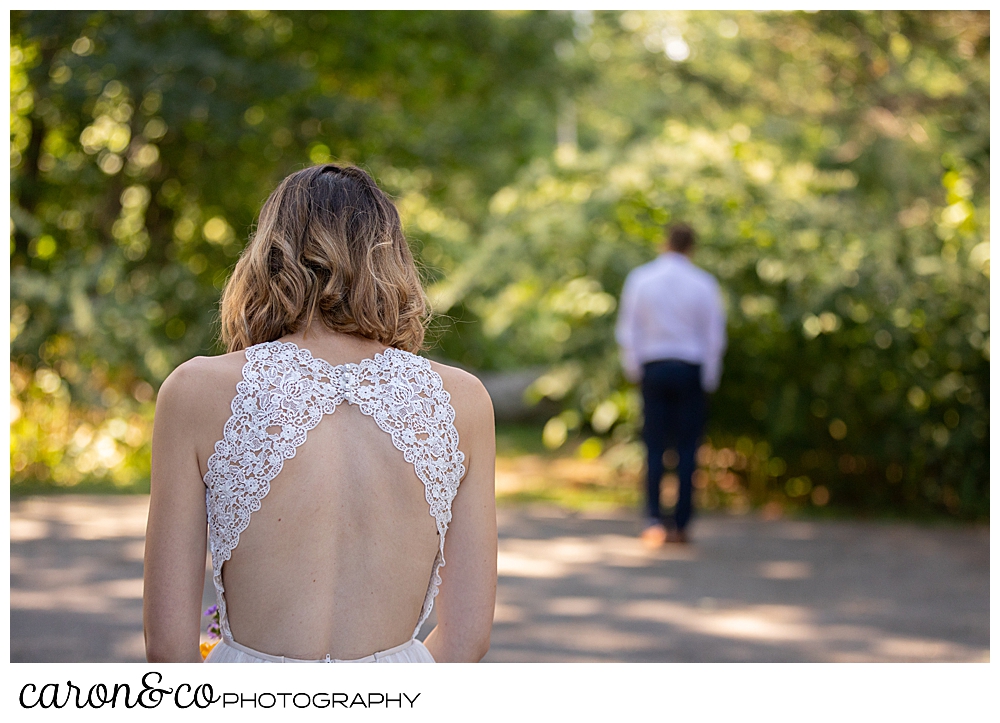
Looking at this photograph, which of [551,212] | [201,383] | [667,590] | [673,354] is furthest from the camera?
[551,212]

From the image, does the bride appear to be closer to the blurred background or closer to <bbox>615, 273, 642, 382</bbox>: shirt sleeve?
the blurred background

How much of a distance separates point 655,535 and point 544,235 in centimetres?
283

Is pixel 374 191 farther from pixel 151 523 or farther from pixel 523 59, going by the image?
pixel 523 59

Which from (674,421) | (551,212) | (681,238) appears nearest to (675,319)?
(681,238)

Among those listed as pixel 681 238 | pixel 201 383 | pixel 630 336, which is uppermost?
pixel 681 238

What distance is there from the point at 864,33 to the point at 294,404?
9.89 meters

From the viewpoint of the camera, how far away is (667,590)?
223 inches

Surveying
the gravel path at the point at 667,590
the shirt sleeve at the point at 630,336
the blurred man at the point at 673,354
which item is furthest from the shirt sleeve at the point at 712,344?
the gravel path at the point at 667,590

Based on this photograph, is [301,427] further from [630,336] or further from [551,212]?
[551,212]

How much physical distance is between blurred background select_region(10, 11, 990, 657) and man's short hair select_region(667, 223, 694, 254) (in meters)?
1.25

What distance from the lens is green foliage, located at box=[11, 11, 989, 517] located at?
25.4 feet

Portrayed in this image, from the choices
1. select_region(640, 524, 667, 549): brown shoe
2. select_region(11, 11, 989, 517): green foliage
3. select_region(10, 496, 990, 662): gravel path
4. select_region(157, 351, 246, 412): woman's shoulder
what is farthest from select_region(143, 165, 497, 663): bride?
select_region(640, 524, 667, 549): brown shoe

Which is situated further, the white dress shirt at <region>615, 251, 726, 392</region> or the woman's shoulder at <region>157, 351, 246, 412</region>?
the white dress shirt at <region>615, 251, 726, 392</region>

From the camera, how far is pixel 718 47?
659 inches
